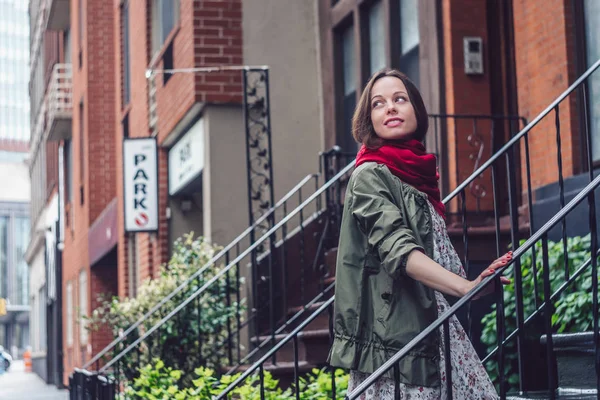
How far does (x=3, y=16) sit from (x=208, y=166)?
11059cm

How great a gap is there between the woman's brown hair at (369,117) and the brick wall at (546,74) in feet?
13.8

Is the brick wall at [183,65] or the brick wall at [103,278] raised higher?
the brick wall at [183,65]

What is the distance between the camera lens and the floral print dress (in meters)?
3.79

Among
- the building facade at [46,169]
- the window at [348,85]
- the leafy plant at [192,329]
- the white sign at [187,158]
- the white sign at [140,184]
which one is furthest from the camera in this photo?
the building facade at [46,169]

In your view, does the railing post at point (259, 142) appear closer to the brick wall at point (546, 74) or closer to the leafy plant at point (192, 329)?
the leafy plant at point (192, 329)

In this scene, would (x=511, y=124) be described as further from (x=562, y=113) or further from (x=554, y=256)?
(x=554, y=256)

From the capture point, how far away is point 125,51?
18.9 meters

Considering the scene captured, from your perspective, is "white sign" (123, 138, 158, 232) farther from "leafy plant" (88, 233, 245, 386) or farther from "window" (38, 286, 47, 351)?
"window" (38, 286, 47, 351)

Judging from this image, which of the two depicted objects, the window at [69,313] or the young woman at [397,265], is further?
the window at [69,313]

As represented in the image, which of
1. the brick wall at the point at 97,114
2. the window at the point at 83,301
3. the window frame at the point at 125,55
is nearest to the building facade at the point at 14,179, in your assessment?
the window at the point at 83,301

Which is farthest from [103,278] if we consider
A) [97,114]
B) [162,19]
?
[162,19]

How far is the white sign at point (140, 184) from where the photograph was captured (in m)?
14.4

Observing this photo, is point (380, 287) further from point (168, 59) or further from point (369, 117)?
point (168, 59)

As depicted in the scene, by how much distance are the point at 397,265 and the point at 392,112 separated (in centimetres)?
61
